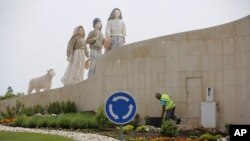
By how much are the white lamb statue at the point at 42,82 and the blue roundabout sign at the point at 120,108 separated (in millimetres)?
20108

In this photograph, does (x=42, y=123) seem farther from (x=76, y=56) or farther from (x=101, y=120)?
(x=76, y=56)

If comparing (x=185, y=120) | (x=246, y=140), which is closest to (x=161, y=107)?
Result: (x=185, y=120)

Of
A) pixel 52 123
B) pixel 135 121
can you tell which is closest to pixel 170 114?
pixel 135 121

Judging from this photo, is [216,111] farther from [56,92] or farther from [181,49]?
[56,92]

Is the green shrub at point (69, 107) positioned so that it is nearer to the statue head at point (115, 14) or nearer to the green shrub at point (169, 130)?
the statue head at point (115, 14)

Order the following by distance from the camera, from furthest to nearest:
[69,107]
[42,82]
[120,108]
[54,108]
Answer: [42,82] < [69,107] < [54,108] < [120,108]

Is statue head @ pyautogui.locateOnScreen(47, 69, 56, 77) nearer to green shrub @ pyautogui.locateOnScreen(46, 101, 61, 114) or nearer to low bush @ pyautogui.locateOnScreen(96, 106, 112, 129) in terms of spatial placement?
green shrub @ pyautogui.locateOnScreen(46, 101, 61, 114)

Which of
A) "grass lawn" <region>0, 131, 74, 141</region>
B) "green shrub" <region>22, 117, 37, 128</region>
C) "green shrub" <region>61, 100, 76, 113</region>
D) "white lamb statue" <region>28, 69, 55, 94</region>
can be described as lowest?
"grass lawn" <region>0, 131, 74, 141</region>

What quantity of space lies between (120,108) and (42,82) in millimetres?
20730

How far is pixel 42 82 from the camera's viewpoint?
3269 centimetres

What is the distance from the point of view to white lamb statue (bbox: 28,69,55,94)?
32369 mm

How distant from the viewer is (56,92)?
29172 mm

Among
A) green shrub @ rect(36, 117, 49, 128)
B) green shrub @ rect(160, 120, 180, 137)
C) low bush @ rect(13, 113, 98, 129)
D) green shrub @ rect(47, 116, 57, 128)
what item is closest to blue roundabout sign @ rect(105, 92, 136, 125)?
green shrub @ rect(160, 120, 180, 137)

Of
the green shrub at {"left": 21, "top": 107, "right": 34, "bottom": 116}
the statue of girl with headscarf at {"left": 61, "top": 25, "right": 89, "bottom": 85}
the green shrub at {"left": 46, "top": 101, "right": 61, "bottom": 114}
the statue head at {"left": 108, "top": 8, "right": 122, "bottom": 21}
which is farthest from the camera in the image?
the statue of girl with headscarf at {"left": 61, "top": 25, "right": 89, "bottom": 85}
